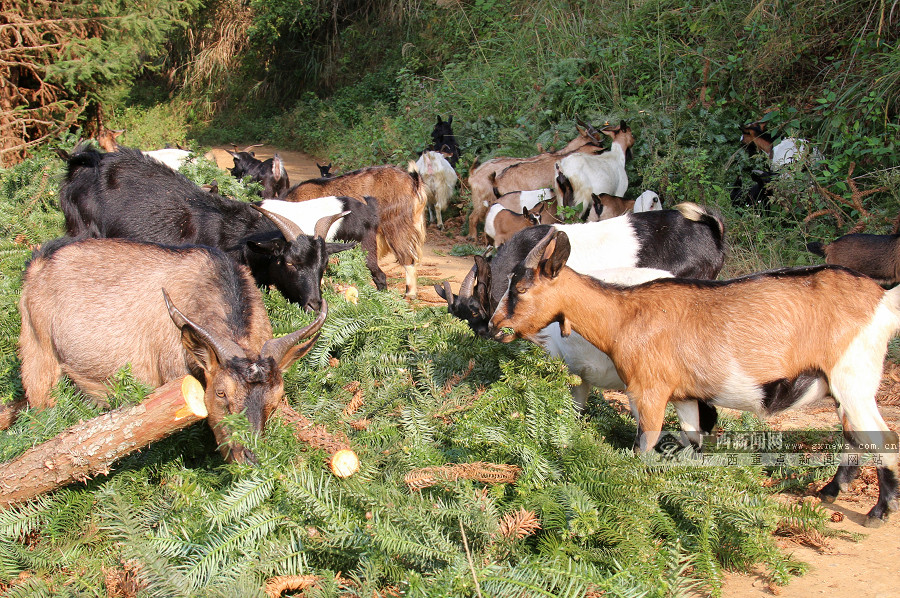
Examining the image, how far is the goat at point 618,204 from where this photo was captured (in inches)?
364

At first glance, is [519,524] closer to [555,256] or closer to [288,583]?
[288,583]

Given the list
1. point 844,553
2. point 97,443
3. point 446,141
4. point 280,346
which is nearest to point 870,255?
point 844,553

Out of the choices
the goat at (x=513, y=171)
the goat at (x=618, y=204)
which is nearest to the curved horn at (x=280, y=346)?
the goat at (x=618, y=204)

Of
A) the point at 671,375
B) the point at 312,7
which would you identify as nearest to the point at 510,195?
the point at 671,375

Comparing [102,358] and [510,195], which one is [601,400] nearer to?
[102,358]

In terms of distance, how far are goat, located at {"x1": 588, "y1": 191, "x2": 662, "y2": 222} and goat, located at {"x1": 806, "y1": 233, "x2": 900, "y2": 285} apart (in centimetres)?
249

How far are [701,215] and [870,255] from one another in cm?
211

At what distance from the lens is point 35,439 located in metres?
3.74

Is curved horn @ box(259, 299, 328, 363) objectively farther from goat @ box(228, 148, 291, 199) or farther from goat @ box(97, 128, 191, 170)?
goat @ box(228, 148, 291, 199)

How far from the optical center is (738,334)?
396cm

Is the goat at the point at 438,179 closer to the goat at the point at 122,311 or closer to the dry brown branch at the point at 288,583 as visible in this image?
the goat at the point at 122,311

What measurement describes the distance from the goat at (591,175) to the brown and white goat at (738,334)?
18.9 feet

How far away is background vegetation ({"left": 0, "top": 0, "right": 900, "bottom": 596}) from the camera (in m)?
3.15

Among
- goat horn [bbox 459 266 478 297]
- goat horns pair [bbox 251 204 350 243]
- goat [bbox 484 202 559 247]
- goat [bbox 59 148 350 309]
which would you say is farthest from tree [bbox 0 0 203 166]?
goat horn [bbox 459 266 478 297]
